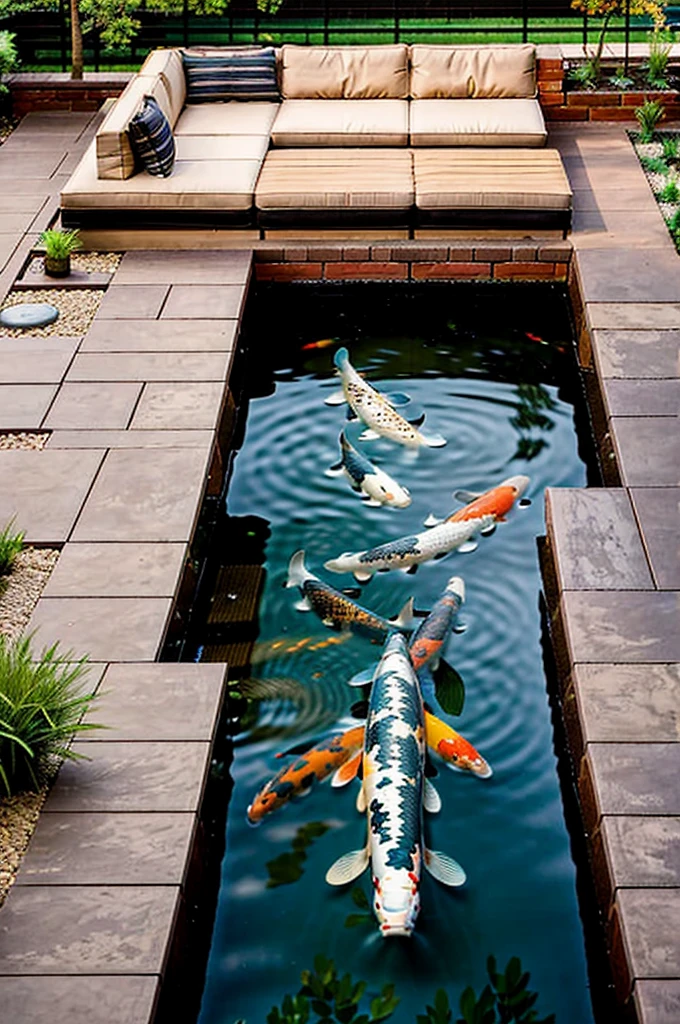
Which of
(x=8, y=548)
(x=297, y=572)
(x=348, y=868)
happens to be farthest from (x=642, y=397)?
(x=348, y=868)

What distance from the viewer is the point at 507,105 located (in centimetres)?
1005

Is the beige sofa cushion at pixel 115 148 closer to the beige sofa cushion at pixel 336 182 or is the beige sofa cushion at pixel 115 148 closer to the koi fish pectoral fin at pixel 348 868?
the beige sofa cushion at pixel 336 182

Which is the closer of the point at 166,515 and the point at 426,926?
the point at 426,926

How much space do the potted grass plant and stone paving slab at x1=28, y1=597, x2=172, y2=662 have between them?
342cm

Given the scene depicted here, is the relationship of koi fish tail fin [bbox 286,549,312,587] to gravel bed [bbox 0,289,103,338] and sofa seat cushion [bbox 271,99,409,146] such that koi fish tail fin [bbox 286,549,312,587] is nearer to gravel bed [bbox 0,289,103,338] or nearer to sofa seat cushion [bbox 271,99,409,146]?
gravel bed [bbox 0,289,103,338]

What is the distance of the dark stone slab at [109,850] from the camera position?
4.21 m

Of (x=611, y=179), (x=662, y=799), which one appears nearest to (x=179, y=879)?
(x=662, y=799)

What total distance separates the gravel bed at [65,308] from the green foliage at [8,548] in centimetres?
227

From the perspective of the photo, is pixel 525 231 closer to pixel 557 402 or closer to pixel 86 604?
pixel 557 402

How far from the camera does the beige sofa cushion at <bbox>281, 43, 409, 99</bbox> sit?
10320 millimetres

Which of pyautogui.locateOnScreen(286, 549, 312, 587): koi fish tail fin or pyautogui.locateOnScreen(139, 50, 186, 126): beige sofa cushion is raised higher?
pyautogui.locateOnScreen(139, 50, 186, 126): beige sofa cushion

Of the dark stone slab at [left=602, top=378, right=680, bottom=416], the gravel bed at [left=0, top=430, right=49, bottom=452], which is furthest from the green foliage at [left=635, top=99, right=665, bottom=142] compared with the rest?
the gravel bed at [left=0, top=430, right=49, bottom=452]

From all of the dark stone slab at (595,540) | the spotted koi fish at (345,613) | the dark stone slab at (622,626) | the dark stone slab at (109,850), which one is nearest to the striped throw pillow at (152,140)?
the dark stone slab at (595,540)

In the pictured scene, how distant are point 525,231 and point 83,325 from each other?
279 centimetres
